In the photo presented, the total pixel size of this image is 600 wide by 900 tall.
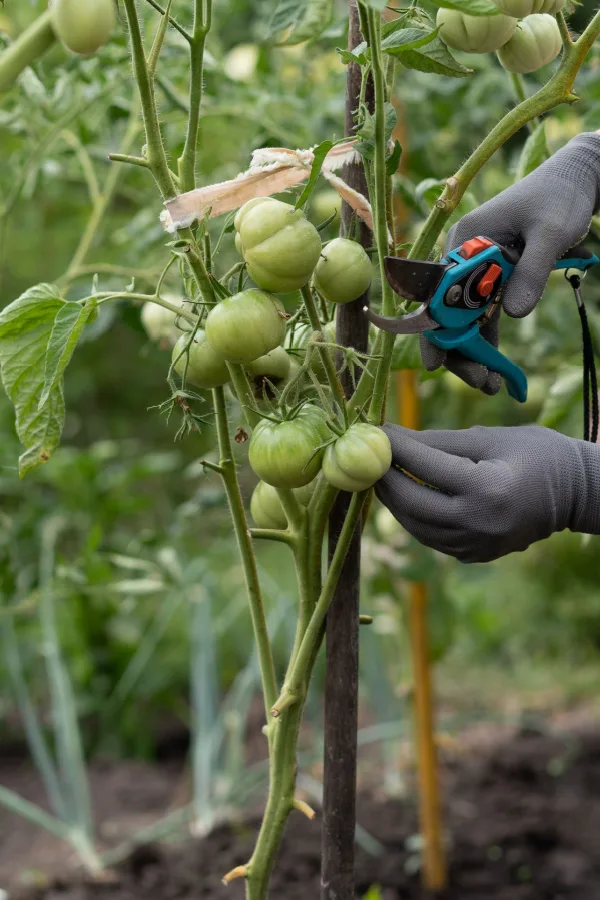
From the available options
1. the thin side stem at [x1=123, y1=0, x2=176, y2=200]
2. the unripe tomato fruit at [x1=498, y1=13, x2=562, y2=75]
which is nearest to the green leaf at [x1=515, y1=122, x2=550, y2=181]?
the unripe tomato fruit at [x1=498, y1=13, x2=562, y2=75]

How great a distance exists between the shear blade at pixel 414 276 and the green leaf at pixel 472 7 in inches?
5.5

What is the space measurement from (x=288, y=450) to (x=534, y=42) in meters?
0.33

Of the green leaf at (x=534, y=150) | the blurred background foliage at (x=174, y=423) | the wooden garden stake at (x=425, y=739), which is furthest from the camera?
the wooden garden stake at (x=425, y=739)

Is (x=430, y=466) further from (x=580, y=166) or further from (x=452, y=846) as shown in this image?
(x=452, y=846)

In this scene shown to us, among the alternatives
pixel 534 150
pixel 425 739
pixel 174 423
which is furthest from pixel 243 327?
pixel 174 423

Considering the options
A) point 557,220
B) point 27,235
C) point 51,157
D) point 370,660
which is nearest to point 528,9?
point 557,220

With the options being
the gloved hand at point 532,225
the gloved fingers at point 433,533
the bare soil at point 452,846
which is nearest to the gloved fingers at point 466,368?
the gloved hand at point 532,225

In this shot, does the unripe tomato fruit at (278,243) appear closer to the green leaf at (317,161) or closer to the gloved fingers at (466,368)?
the green leaf at (317,161)

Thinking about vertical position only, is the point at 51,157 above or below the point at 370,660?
above

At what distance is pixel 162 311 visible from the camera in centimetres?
93

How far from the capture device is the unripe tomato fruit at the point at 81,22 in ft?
1.27

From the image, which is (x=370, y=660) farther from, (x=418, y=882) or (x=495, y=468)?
(x=495, y=468)

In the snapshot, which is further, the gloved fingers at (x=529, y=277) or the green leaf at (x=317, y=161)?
the gloved fingers at (x=529, y=277)

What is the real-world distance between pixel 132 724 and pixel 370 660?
73cm
